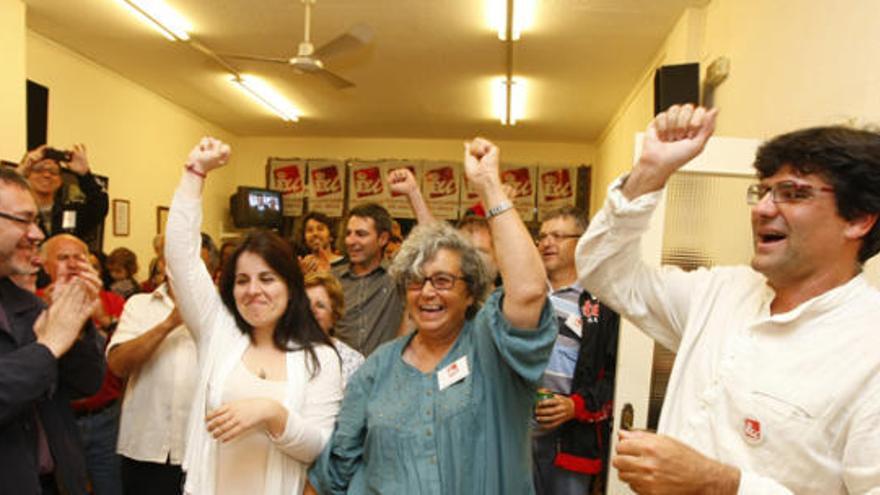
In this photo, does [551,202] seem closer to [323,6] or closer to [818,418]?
A: [323,6]

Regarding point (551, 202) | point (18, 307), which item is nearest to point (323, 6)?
point (18, 307)

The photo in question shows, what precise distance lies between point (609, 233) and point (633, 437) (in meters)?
0.44

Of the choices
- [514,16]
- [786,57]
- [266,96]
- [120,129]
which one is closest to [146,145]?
[120,129]

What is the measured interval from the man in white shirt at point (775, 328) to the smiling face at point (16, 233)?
4.91ft

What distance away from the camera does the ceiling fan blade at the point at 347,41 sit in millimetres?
4230

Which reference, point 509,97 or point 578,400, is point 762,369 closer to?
point 578,400

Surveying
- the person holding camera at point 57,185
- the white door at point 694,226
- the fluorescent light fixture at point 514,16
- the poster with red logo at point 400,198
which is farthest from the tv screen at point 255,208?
the white door at point 694,226

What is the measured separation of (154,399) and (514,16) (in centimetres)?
350

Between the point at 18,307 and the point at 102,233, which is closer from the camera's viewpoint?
the point at 18,307

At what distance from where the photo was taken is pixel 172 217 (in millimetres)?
1896

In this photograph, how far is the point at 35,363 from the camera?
60.2 inches

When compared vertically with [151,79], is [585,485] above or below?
below

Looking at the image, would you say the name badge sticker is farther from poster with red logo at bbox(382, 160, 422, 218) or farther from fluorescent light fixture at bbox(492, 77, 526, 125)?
poster with red logo at bbox(382, 160, 422, 218)

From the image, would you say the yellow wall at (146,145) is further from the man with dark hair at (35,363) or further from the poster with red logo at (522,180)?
the man with dark hair at (35,363)
